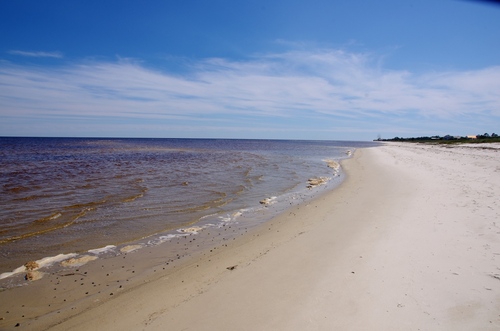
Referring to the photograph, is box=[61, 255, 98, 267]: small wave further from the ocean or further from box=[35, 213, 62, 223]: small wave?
box=[35, 213, 62, 223]: small wave

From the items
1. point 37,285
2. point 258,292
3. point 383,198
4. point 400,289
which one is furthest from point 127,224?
point 383,198

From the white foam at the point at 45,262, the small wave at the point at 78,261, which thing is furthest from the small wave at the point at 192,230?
the white foam at the point at 45,262

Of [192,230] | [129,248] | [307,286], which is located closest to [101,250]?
[129,248]

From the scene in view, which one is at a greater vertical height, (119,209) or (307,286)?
(307,286)

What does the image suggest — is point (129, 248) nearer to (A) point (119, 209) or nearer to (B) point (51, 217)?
(A) point (119, 209)

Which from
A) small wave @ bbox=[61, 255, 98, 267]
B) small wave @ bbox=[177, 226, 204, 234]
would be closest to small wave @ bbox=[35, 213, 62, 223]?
small wave @ bbox=[61, 255, 98, 267]

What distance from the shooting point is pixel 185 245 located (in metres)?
7.80

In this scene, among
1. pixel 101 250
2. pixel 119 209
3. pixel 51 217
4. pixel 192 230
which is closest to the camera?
pixel 101 250

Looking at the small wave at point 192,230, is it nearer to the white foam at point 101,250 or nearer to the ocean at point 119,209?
the ocean at point 119,209

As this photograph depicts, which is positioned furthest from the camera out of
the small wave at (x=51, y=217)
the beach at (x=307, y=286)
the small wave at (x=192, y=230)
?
the small wave at (x=51, y=217)

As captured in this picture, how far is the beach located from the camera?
13.3 ft

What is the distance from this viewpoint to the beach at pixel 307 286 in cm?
406

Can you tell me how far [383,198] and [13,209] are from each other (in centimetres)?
1465

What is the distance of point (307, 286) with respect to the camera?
16.3ft
